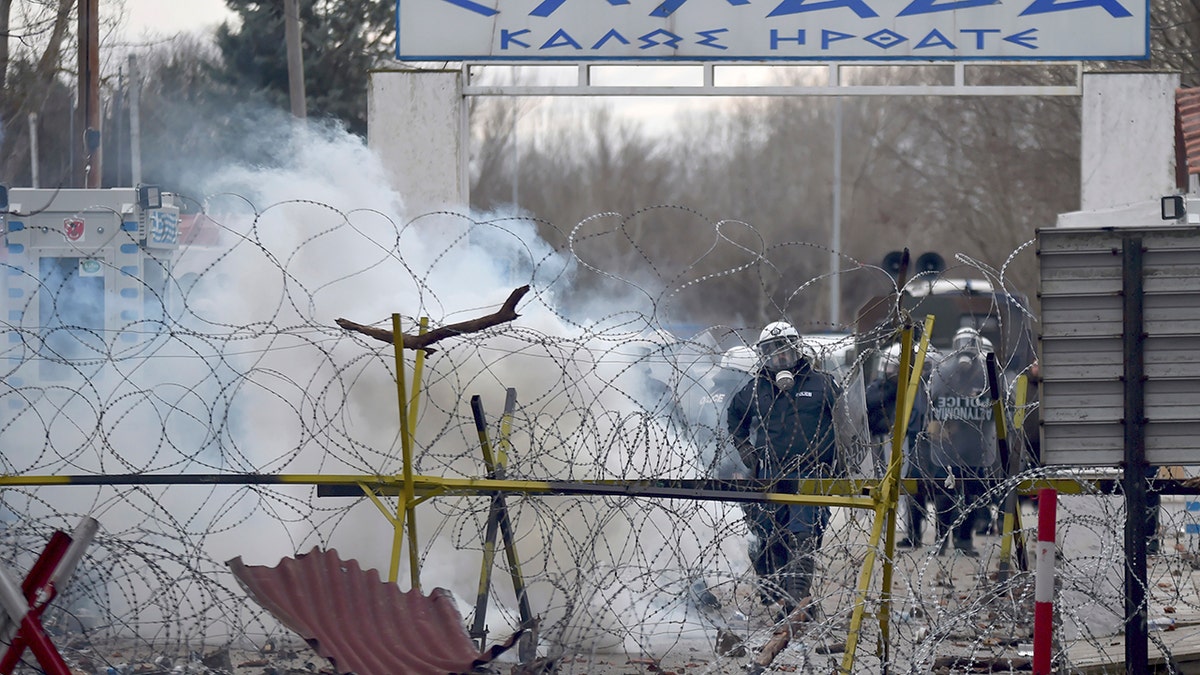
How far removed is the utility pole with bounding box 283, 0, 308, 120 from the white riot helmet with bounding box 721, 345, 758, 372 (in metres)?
11.7

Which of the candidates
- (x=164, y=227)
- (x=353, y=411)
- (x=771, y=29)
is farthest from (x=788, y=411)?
(x=164, y=227)

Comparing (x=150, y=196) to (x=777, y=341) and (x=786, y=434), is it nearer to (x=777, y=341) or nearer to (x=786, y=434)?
(x=786, y=434)

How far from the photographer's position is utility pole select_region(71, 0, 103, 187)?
16.4 m

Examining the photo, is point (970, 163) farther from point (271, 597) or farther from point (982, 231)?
point (271, 597)

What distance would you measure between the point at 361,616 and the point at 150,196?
26.4ft

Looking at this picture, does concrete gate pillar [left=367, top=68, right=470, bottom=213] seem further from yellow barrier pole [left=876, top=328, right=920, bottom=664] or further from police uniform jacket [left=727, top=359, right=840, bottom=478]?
yellow barrier pole [left=876, top=328, right=920, bottom=664]

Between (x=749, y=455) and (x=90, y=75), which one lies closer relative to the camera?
(x=749, y=455)

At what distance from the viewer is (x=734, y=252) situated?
5731 cm

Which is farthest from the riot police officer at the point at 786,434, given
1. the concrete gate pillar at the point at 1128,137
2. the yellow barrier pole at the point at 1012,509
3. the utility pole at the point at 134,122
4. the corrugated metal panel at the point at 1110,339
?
the utility pole at the point at 134,122

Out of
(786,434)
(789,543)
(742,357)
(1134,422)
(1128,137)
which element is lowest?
(789,543)

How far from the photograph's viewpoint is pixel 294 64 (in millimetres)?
18844

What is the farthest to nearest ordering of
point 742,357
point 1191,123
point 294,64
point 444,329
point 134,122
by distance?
point 134,122 < point 294,64 < point 1191,123 < point 742,357 < point 444,329

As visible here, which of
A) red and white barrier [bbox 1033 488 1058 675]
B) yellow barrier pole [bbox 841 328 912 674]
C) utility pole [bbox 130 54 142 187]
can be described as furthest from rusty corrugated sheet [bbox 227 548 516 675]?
utility pole [bbox 130 54 142 187]

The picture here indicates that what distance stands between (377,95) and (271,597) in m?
6.28
